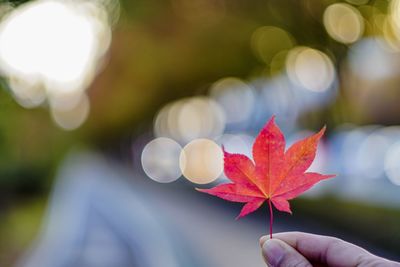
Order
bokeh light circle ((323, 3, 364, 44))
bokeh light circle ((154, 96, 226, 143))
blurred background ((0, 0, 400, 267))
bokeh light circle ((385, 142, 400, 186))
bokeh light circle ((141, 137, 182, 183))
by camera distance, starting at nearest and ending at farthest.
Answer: blurred background ((0, 0, 400, 267)), bokeh light circle ((323, 3, 364, 44)), bokeh light circle ((385, 142, 400, 186)), bokeh light circle ((154, 96, 226, 143)), bokeh light circle ((141, 137, 182, 183))

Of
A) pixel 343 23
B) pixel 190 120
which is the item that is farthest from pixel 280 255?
pixel 190 120

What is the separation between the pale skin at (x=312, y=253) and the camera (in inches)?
24.8

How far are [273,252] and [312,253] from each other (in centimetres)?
6

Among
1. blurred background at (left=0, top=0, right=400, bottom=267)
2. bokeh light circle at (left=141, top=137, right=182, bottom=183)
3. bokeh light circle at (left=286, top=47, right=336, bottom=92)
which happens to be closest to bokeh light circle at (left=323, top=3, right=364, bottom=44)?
blurred background at (left=0, top=0, right=400, bottom=267)

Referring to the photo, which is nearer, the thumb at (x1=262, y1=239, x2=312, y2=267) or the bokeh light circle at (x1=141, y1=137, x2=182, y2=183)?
the thumb at (x1=262, y1=239, x2=312, y2=267)

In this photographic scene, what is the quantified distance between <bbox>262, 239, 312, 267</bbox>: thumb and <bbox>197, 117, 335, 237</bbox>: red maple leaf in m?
0.04

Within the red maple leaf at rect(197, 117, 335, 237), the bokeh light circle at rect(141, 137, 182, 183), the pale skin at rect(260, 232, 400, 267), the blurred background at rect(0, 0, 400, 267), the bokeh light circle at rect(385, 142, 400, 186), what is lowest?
the pale skin at rect(260, 232, 400, 267)

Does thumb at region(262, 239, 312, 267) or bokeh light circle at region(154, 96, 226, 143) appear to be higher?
bokeh light circle at region(154, 96, 226, 143)

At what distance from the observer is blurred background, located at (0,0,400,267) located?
3062 mm

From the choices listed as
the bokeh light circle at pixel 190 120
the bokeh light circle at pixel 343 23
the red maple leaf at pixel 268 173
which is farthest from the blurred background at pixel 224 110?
the red maple leaf at pixel 268 173

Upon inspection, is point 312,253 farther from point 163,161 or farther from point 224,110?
point 163,161

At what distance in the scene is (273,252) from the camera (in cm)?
63

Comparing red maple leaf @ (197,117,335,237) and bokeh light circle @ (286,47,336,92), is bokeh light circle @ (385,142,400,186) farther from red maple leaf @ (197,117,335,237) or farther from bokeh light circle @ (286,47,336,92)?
red maple leaf @ (197,117,335,237)

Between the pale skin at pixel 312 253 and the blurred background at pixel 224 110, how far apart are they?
1019 millimetres
